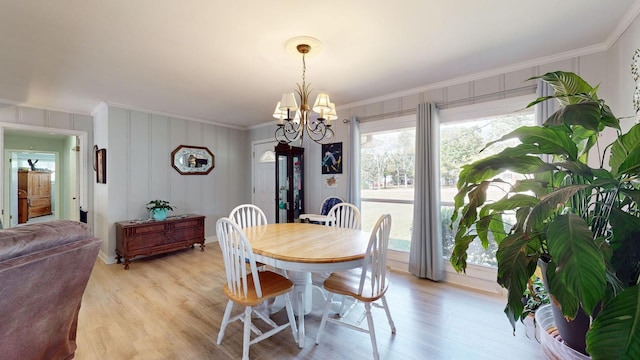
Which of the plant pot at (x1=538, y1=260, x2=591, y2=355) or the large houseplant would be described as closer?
the large houseplant

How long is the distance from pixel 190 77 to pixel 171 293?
2411 mm

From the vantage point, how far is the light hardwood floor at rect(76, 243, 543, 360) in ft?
6.14

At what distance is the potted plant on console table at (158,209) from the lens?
13.3 feet

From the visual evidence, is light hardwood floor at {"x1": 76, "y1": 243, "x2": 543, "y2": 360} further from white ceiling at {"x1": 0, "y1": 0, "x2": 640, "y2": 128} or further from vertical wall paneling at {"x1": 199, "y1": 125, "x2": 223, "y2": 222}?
white ceiling at {"x1": 0, "y1": 0, "x2": 640, "y2": 128}

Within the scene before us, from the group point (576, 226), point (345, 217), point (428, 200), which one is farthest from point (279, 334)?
point (428, 200)

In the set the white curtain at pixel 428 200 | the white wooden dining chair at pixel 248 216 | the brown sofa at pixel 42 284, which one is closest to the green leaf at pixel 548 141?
the brown sofa at pixel 42 284

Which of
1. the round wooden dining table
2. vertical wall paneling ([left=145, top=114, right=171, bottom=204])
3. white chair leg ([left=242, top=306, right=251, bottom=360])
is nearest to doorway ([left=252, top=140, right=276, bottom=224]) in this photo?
vertical wall paneling ([left=145, top=114, right=171, bottom=204])

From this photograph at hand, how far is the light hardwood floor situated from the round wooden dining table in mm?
317

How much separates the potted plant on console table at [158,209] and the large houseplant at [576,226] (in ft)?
14.0

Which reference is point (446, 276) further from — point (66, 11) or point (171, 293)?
point (66, 11)

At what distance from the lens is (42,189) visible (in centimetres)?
787

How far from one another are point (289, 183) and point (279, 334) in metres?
2.67

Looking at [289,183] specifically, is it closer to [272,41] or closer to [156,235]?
[156,235]

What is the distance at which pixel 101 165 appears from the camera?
398 cm
